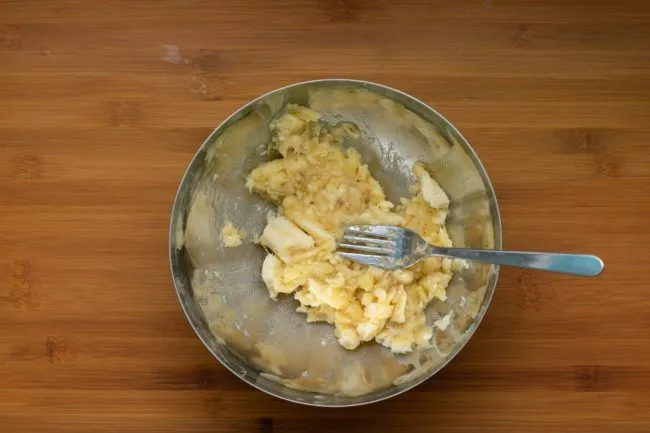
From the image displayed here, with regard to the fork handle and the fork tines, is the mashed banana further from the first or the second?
the fork handle

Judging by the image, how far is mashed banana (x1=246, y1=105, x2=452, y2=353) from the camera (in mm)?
1395

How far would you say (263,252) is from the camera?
1471 millimetres

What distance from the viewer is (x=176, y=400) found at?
1.46 m

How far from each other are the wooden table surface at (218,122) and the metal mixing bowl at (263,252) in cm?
12

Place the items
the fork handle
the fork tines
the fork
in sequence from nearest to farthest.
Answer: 1. the fork handle
2. the fork
3. the fork tines

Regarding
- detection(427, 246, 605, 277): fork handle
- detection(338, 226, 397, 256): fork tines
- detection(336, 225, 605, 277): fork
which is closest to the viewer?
detection(427, 246, 605, 277): fork handle

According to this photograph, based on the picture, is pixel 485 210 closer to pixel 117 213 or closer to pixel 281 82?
pixel 281 82

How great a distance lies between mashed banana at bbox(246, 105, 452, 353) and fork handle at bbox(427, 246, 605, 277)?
0.18 m

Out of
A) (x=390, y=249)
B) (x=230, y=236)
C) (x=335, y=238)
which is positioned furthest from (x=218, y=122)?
(x=390, y=249)

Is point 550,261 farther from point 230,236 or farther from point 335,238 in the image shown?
point 230,236

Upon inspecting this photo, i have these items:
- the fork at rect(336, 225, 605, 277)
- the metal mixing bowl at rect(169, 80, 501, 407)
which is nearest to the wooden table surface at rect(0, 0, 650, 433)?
A: the metal mixing bowl at rect(169, 80, 501, 407)

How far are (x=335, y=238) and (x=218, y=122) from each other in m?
0.40

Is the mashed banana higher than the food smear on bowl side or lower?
higher

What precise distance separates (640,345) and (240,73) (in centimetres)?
118
